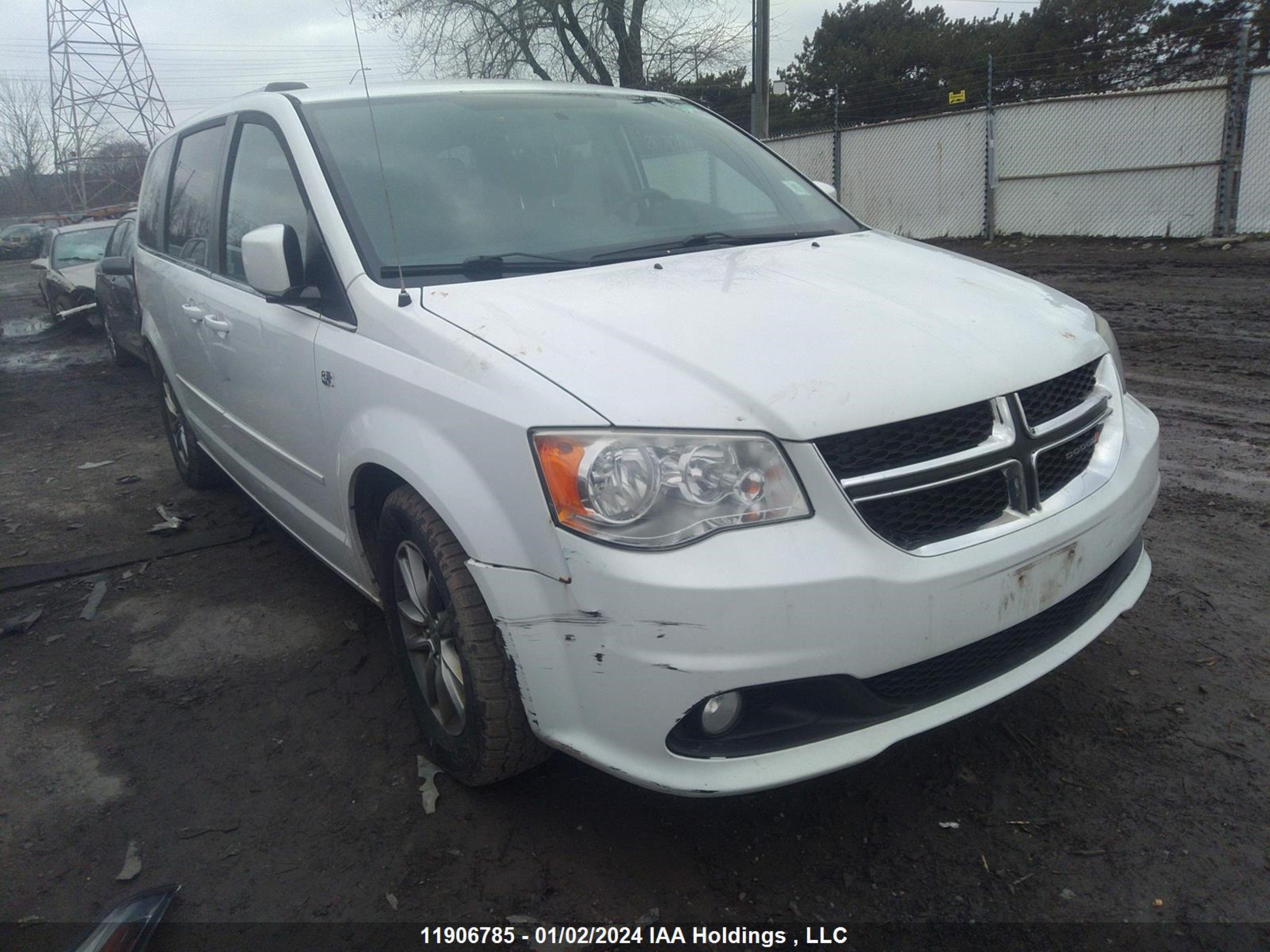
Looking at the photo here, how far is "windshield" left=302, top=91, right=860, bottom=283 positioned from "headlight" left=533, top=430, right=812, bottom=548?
97cm

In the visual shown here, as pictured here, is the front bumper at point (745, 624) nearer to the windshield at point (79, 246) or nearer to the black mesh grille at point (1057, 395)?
the black mesh grille at point (1057, 395)

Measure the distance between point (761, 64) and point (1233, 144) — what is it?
21.0 ft

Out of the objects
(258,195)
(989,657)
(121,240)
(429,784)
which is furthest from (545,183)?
(121,240)

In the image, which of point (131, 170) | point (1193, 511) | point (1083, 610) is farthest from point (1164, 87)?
point (131, 170)

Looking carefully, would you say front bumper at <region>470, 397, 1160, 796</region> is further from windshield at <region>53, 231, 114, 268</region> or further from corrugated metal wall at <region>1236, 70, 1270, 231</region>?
windshield at <region>53, 231, 114, 268</region>

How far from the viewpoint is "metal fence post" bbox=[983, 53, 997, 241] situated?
1459cm

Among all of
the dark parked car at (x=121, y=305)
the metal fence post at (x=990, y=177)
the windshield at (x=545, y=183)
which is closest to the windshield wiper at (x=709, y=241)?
the windshield at (x=545, y=183)

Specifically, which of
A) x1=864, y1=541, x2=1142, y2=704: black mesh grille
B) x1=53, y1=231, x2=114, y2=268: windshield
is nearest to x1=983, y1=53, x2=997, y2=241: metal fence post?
x1=53, y1=231, x2=114, y2=268: windshield

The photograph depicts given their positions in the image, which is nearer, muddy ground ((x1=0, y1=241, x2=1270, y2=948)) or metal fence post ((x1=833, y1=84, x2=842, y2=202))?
muddy ground ((x1=0, y1=241, x2=1270, y2=948))

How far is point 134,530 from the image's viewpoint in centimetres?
496

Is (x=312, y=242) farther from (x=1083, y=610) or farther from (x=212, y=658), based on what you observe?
(x=1083, y=610)

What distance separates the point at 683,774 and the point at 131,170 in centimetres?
5173

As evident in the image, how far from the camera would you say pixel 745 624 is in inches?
73.4

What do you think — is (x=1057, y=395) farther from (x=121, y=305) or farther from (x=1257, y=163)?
(x=1257, y=163)
